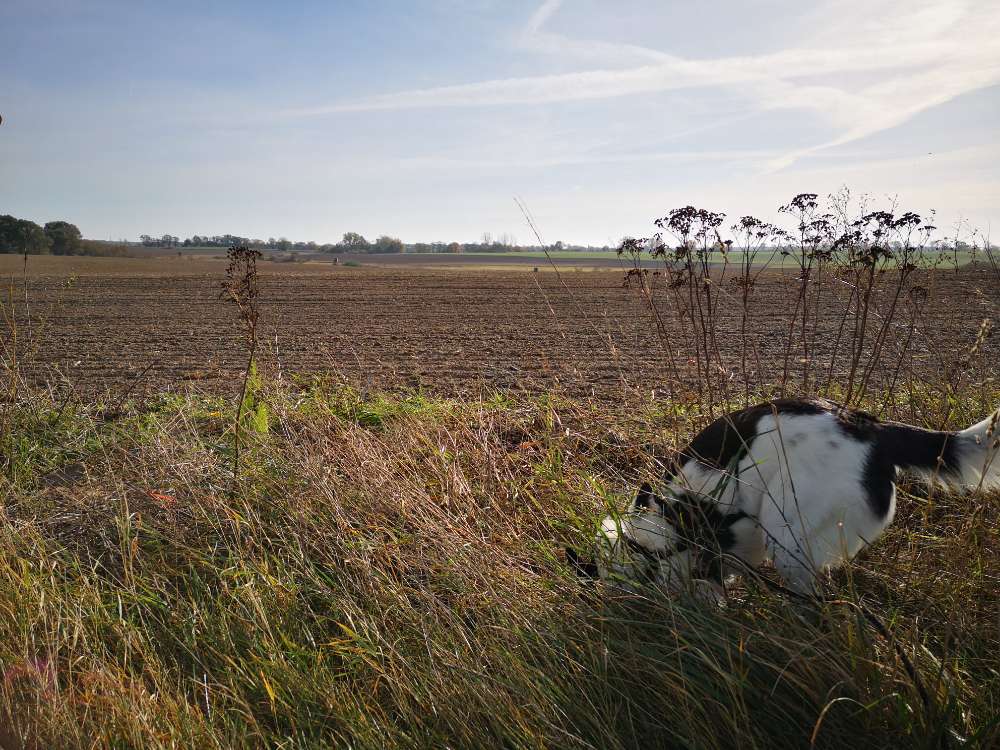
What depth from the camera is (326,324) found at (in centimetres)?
1945

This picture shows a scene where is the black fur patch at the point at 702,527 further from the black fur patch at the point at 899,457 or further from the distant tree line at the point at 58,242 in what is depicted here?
the distant tree line at the point at 58,242

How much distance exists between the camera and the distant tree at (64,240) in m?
64.8

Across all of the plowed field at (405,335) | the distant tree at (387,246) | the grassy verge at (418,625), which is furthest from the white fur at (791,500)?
the distant tree at (387,246)

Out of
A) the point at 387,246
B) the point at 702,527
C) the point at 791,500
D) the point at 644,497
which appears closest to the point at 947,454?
the point at 791,500

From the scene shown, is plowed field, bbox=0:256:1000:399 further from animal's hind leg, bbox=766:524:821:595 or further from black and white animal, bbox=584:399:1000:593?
animal's hind leg, bbox=766:524:821:595

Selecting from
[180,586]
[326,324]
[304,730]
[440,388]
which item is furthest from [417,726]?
[326,324]

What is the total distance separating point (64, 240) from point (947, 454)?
79.8m

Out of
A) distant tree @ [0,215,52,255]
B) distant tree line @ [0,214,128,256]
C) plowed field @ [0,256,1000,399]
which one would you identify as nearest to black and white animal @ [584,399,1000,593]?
plowed field @ [0,256,1000,399]

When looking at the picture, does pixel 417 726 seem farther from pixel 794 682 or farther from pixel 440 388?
pixel 440 388

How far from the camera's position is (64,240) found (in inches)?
2562

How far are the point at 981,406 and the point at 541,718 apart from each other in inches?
180

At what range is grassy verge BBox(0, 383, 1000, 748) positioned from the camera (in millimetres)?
2010

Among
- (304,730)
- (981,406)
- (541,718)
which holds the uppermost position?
(981,406)

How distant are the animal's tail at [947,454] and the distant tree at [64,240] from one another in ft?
257
